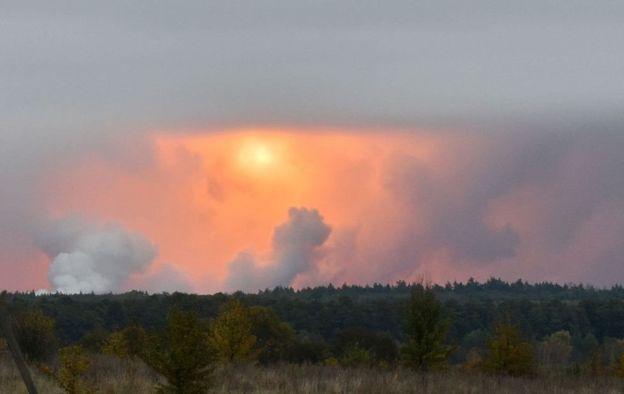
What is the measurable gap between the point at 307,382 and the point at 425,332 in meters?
12.1

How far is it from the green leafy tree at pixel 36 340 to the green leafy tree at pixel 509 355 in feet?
68.0

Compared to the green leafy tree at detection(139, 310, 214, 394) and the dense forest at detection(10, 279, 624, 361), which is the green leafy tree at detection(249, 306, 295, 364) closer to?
the dense forest at detection(10, 279, 624, 361)

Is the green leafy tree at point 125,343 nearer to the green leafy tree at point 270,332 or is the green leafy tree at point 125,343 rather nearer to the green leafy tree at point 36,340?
the green leafy tree at point 270,332

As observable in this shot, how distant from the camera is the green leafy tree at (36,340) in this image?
35.8m

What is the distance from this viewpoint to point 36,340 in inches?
1441

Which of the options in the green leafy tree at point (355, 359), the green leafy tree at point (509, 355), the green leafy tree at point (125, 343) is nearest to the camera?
the green leafy tree at point (355, 359)

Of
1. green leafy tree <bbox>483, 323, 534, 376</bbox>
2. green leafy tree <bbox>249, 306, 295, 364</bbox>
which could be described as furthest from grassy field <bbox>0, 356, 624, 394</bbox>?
green leafy tree <bbox>249, 306, 295, 364</bbox>

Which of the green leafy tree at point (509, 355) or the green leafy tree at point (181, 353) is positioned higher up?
the green leafy tree at point (509, 355)

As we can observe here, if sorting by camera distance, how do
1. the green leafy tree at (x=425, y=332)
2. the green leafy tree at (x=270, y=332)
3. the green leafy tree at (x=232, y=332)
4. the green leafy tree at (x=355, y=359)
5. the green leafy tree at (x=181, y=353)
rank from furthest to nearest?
the green leafy tree at (x=270, y=332), the green leafy tree at (x=232, y=332), the green leafy tree at (x=355, y=359), the green leafy tree at (x=425, y=332), the green leafy tree at (x=181, y=353)

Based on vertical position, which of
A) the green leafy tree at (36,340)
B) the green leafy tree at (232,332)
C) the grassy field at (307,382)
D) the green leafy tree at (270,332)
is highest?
the green leafy tree at (270,332)

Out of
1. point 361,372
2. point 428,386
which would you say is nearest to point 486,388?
point 428,386

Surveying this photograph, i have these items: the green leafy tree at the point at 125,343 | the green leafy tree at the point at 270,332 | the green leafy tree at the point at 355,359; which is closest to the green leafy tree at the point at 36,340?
the green leafy tree at the point at 355,359

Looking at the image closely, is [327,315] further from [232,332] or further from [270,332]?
[232,332]

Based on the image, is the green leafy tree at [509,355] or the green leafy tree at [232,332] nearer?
the green leafy tree at [509,355]
